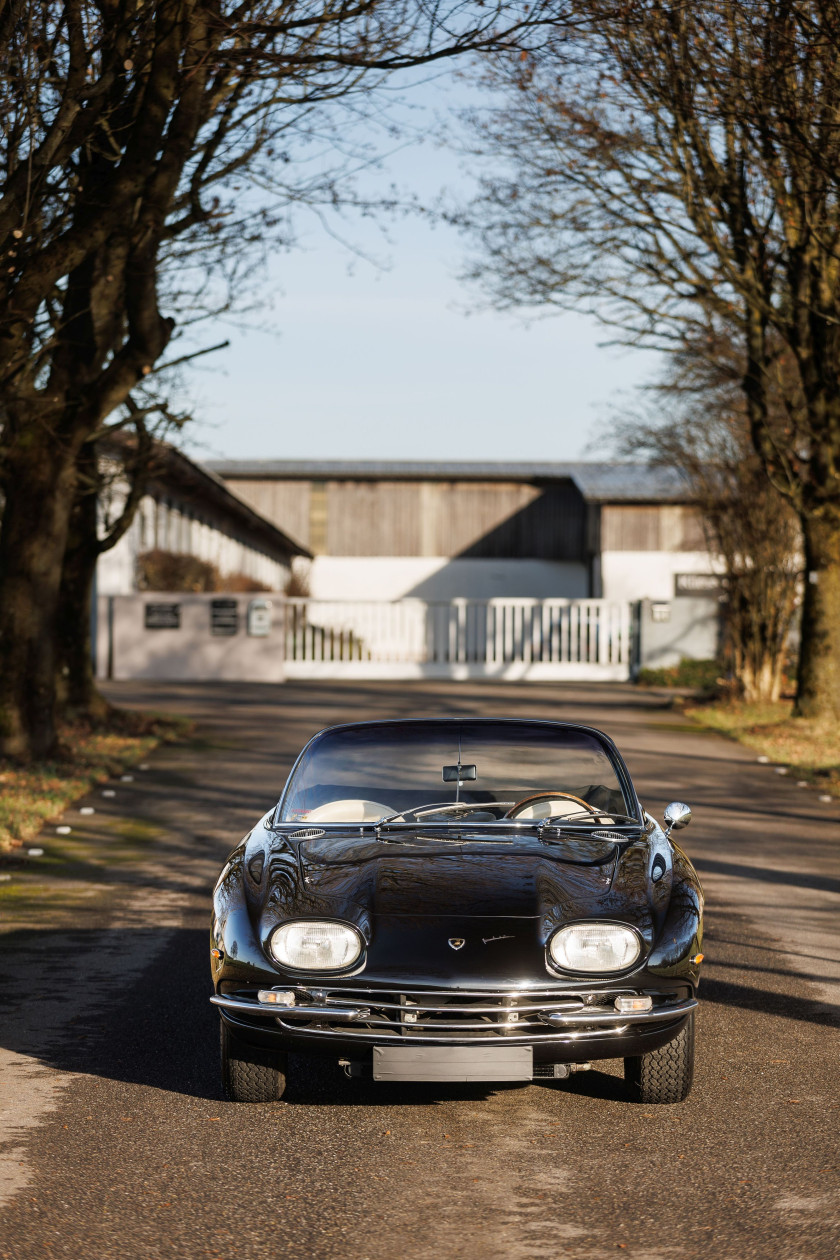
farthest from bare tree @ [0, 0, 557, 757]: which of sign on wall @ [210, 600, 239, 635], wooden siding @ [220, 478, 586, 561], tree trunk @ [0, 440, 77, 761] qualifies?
wooden siding @ [220, 478, 586, 561]

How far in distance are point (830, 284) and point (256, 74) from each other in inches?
314

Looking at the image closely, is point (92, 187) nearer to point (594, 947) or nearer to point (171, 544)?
point (594, 947)

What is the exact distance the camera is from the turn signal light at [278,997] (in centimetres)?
481

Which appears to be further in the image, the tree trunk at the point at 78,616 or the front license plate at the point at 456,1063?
the tree trunk at the point at 78,616

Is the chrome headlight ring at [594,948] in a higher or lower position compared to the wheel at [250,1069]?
higher

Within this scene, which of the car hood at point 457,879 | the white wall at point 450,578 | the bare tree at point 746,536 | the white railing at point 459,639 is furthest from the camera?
the white wall at point 450,578

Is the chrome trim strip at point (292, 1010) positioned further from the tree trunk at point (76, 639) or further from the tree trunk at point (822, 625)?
the tree trunk at point (822, 625)

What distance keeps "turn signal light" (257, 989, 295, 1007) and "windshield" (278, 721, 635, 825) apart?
1213 mm

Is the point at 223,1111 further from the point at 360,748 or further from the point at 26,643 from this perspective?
the point at 26,643

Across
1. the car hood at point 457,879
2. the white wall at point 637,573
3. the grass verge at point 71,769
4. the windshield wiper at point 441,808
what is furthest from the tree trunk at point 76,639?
the white wall at point 637,573

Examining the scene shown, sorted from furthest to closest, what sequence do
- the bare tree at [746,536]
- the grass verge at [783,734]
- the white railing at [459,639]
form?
the white railing at [459,639] < the bare tree at [746,536] < the grass verge at [783,734]

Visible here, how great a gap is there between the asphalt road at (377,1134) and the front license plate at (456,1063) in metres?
0.22

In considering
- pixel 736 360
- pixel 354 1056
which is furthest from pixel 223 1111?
pixel 736 360

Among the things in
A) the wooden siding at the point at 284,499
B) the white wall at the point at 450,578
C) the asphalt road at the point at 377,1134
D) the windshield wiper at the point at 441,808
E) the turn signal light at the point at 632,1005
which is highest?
the wooden siding at the point at 284,499
